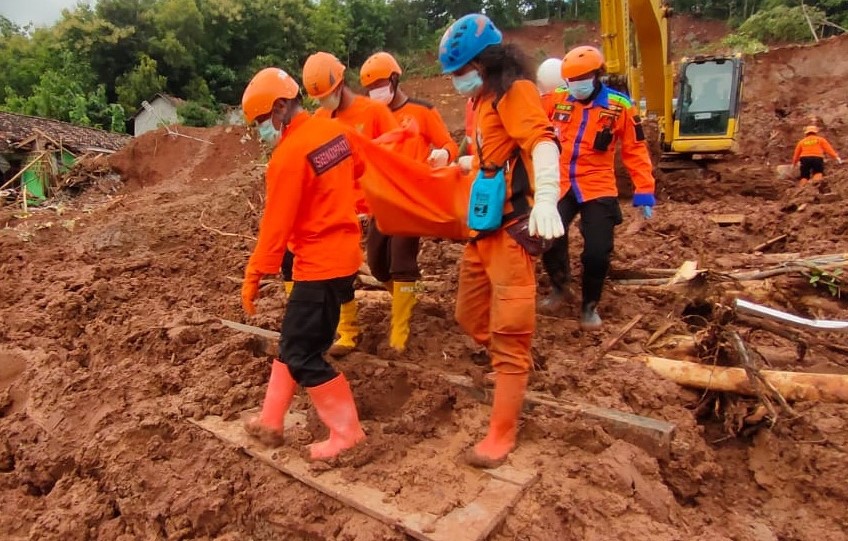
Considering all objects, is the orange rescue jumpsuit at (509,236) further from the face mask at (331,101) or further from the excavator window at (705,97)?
the excavator window at (705,97)

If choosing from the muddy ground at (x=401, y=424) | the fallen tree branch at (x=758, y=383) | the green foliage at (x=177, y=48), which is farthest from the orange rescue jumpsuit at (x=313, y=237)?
the green foliage at (x=177, y=48)

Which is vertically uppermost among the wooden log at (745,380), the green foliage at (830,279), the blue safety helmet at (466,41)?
the blue safety helmet at (466,41)

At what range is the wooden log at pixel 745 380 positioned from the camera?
3.21 metres

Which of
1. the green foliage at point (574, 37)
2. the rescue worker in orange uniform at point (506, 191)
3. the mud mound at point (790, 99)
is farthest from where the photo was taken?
the green foliage at point (574, 37)

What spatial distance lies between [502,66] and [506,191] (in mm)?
565

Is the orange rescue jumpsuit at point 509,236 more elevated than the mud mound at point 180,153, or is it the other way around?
the orange rescue jumpsuit at point 509,236

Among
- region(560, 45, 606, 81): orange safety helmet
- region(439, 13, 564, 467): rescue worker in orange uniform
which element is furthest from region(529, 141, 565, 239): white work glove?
region(560, 45, 606, 81): orange safety helmet

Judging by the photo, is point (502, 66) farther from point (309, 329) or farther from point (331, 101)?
point (309, 329)

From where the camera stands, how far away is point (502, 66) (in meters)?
2.99

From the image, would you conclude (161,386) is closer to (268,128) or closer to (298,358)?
(298,358)

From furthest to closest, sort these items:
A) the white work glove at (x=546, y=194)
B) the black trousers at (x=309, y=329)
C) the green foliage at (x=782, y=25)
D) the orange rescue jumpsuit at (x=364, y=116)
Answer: the green foliage at (x=782, y=25) → the orange rescue jumpsuit at (x=364, y=116) → the black trousers at (x=309, y=329) → the white work glove at (x=546, y=194)

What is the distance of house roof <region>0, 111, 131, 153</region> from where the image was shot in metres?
18.4

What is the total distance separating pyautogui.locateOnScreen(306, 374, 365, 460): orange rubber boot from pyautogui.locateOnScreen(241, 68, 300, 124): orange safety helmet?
135cm

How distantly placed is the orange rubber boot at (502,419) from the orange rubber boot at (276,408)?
1009 mm
